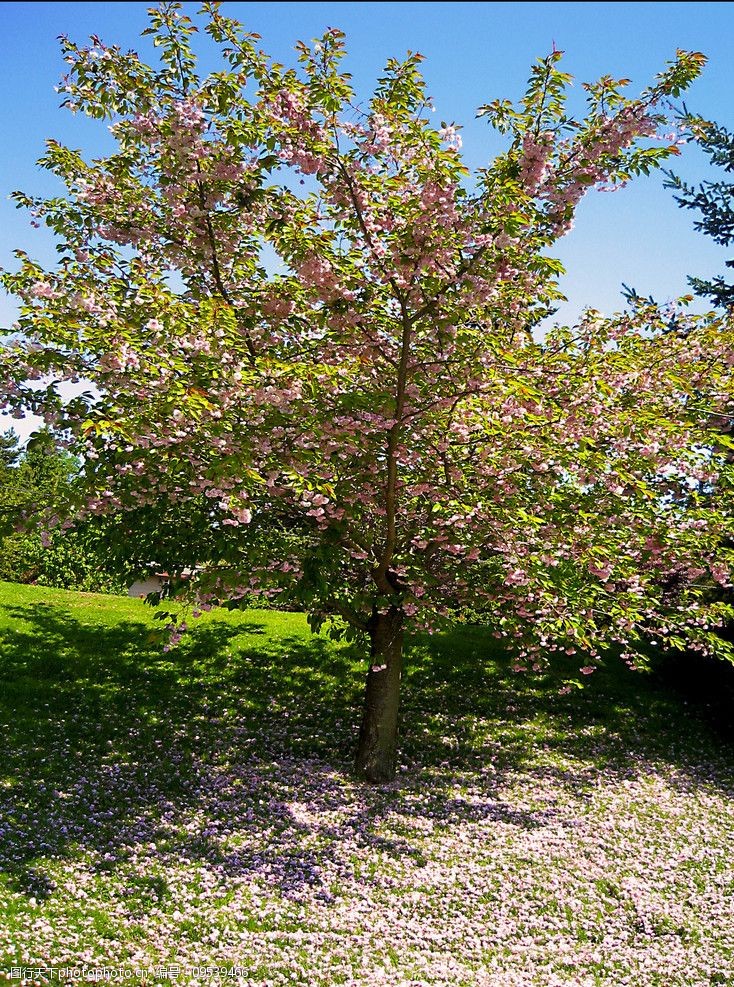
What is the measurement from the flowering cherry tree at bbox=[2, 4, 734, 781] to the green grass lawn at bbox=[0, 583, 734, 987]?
1.72 meters

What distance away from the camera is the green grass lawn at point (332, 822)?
651 centimetres

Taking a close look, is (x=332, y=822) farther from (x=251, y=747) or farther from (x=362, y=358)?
(x=362, y=358)

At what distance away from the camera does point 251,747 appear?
10.7 metres

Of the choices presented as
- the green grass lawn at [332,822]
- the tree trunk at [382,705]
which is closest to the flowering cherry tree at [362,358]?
the tree trunk at [382,705]

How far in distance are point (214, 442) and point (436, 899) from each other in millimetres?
Answer: 4853

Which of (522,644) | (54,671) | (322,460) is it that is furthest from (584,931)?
(54,671)

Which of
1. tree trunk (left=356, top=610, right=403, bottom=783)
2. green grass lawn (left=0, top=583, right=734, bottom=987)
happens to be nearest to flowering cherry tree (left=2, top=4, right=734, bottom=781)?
tree trunk (left=356, top=610, right=403, bottom=783)

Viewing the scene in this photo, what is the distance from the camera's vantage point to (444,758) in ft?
36.8

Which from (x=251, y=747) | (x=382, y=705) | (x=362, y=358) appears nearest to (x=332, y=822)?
(x=382, y=705)

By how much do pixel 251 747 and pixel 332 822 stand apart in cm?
228

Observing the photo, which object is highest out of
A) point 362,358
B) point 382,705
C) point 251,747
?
point 362,358

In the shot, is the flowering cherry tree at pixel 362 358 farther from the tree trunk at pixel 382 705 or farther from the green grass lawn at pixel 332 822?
the green grass lawn at pixel 332 822

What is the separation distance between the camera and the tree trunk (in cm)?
1015

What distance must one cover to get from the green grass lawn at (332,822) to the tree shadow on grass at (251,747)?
41 millimetres
